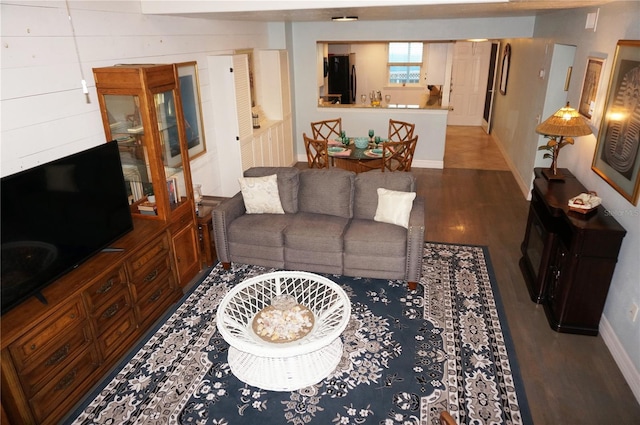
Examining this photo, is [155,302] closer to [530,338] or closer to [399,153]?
[530,338]

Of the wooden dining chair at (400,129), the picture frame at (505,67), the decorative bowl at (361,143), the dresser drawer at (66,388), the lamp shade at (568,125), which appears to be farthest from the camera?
the picture frame at (505,67)

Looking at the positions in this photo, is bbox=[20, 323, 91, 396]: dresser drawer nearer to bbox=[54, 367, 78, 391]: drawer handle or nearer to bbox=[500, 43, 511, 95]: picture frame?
bbox=[54, 367, 78, 391]: drawer handle

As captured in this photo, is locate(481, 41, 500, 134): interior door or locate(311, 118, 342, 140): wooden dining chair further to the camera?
locate(481, 41, 500, 134): interior door

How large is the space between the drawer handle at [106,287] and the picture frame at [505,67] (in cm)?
837

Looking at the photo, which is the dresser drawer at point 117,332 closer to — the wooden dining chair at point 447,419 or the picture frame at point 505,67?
the wooden dining chair at point 447,419

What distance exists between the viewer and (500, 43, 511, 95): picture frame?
881cm

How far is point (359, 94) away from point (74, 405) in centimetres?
964

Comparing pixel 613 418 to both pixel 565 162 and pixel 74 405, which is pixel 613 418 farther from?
pixel 74 405

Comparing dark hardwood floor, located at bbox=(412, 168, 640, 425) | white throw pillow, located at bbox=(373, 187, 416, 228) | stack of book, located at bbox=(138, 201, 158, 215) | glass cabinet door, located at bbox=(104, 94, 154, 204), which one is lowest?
dark hardwood floor, located at bbox=(412, 168, 640, 425)

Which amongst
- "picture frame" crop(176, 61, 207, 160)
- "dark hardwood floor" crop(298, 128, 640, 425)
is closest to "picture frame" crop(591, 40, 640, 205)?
"dark hardwood floor" crop(298, 128, 640, 425)

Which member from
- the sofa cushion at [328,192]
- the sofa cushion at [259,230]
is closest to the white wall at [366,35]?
the sofa cushion at [328,192]

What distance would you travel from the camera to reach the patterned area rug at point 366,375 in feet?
8.94

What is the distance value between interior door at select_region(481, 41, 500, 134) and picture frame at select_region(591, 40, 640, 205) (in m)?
7.19

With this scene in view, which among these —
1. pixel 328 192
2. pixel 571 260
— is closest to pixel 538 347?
pixel 571 260
